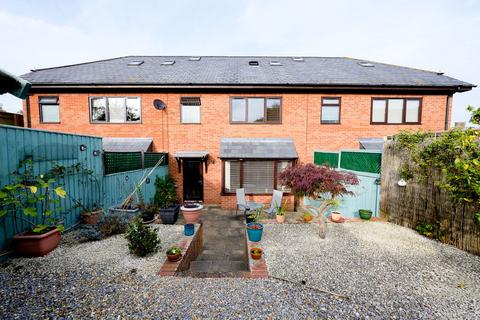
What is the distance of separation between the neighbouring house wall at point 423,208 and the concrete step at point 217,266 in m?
5.22

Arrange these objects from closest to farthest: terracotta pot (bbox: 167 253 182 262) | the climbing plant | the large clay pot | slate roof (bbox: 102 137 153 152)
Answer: terracotta pot (bbox: 167 253 182 262), the climbing plant, the large clay pot, slate roof (bbox: 102 137 153 152)

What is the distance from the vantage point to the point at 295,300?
2.97 metres

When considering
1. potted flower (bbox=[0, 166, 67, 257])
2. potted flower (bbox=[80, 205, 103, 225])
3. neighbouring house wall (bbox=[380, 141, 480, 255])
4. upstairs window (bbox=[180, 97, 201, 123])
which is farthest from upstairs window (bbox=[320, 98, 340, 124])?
potted flower (bbox=[0, 166, 67, 257])

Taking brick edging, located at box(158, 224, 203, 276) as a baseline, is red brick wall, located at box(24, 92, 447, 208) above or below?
above

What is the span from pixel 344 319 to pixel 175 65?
13759mm

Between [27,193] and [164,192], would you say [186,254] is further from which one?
[164,192]

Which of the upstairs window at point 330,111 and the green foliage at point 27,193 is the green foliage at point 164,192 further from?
the upstairs window at point 330,111

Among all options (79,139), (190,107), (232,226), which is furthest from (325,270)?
(190,107)

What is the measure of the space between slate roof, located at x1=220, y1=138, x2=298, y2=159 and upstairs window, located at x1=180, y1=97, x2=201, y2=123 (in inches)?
75.6

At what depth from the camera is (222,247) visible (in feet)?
18.9

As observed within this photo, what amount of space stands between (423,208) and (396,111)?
22.0ft

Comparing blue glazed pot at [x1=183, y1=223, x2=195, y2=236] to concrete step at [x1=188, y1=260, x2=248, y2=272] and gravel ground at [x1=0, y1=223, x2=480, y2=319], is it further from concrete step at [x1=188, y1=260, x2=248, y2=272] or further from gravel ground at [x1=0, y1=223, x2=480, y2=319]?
gravel ground at [x1=0, y1=223, x2=480, y2=319]

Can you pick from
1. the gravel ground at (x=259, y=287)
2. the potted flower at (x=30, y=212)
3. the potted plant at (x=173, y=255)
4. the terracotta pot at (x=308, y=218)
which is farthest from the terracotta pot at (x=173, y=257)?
the terracotta pot at (x=308, y=218)

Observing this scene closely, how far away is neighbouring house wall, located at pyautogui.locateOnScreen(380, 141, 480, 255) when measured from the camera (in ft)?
14.9
